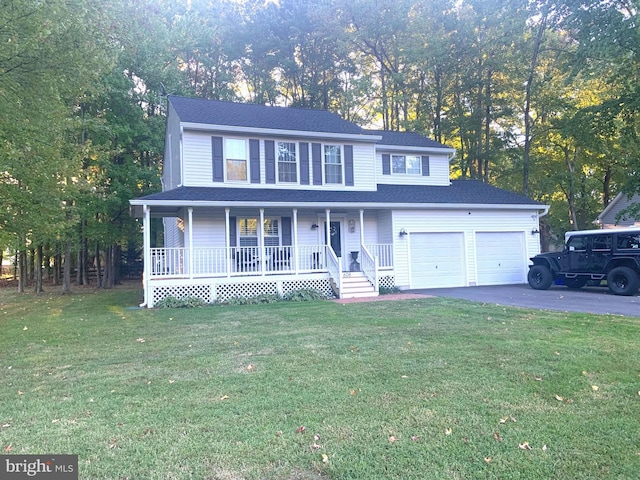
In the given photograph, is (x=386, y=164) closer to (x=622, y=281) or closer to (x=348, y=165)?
(x=348, y=165)

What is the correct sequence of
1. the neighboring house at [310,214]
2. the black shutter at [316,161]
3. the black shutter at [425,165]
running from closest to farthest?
the neighboring house at [310,214] → the black shutter at [316,161] → the black shutter at [425,165]

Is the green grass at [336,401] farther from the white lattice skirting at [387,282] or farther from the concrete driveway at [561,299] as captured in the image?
the white lattice skirting at [387,282]

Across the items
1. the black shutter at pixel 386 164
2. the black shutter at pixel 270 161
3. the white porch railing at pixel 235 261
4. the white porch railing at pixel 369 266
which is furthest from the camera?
the black shutter at pixel 386 164

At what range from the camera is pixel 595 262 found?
12.8 metres

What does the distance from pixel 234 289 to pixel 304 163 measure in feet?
17.4

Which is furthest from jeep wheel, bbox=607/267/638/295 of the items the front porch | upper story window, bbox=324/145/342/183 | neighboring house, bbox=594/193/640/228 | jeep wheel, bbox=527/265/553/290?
neighboring house, bbox=594/193/640/228

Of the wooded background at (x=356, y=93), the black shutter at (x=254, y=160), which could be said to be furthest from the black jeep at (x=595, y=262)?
the black shutter at (x=254, y=160)

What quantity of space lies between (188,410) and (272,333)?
143 inches

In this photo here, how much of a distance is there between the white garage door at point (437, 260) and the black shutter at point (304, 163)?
14.7ft

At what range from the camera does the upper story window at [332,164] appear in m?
15.5

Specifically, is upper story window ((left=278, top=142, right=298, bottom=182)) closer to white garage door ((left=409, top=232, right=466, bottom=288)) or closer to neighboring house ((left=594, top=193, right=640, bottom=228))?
white garage door ((left=409, top=232, right=466, bottom=288))

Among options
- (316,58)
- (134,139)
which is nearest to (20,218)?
(134,139)

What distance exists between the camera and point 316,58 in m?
28.2

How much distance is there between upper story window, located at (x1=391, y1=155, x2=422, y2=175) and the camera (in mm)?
17703
